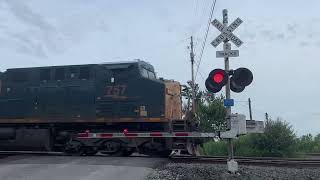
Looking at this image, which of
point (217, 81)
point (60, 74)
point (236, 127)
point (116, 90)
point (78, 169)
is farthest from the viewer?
point (60, 74)

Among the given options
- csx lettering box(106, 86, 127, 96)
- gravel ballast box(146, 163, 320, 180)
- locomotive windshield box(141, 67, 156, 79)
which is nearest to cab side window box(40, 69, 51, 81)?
csx lettering box(106, 86, 127, 96)

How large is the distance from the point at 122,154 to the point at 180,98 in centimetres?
328

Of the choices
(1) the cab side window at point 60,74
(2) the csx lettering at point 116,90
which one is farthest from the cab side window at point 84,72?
(2) the csx lettering at point 116,90

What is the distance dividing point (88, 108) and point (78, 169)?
17.6 ft

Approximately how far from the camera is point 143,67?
18.5 m

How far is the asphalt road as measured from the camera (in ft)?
38.8

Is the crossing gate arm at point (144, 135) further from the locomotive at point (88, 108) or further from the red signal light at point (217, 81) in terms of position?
the red signal light at point (217, 81)

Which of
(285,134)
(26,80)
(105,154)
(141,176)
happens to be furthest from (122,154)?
(285,134)

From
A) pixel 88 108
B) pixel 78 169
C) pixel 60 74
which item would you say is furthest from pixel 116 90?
pixel 78 169

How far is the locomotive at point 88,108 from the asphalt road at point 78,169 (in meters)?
2.56

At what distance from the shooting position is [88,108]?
59.9 ft

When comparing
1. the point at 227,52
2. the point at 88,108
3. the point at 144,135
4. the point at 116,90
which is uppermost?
the point at 227,52

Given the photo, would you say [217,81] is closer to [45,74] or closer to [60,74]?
[60,74]

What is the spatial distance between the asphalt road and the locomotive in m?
2.56
